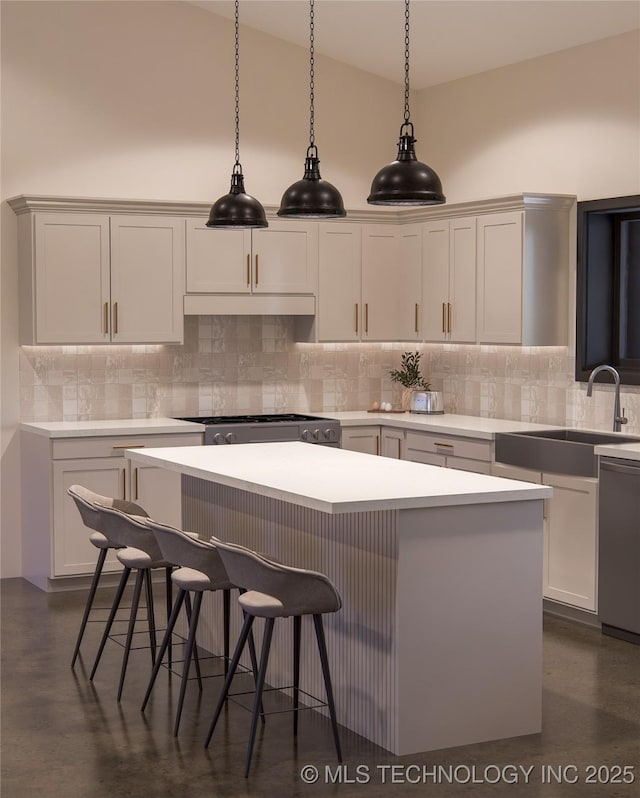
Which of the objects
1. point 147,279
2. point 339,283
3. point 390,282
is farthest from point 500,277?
point 147,279

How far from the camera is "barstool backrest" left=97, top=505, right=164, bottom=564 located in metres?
4.96

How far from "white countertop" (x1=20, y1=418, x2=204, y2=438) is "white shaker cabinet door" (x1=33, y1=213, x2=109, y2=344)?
1.78ft

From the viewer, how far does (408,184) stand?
4.55m

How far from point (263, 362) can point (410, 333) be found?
3.58ft

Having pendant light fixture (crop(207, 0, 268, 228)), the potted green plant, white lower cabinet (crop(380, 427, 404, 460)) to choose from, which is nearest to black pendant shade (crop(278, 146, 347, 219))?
pendant light fixture (crop(207, 0, 268, 228))

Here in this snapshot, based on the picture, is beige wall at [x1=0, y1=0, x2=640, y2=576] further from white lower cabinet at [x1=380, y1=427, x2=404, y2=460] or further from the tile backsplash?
white lower cabinet at [x1=380, y1=427, x2=404, y2=460]

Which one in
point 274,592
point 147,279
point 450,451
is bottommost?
point 274,592

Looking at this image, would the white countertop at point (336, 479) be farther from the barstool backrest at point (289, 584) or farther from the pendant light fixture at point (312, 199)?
the pendant light fixture at point (312, 199)

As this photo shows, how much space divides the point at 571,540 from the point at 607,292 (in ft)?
5.78

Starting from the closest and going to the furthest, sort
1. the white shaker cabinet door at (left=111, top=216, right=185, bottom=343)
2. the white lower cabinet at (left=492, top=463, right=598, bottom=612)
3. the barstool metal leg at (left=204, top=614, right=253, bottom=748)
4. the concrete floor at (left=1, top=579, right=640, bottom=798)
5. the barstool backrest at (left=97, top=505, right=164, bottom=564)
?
the concrete floor at (left=1, top=579, right=640, bottom=798)
the barstool metal leg at (left=204, top=614, right=253, bottom=748)
the barstool backrest at (left=97, top=505, right=164, bottom=564)
the white lower cabinet at (left=492, top=463, right=598, bottom=612)
the white shaker cabinet door at (left=111, top=216, right=185, bottom=343)

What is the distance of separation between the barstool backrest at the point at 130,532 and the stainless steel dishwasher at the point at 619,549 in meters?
2.41

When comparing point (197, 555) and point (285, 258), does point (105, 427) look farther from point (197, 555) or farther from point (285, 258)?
point (197, 555)

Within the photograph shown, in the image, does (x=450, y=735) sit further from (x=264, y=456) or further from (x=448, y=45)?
(x=448, y=45)

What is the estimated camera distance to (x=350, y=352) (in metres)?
8.61
